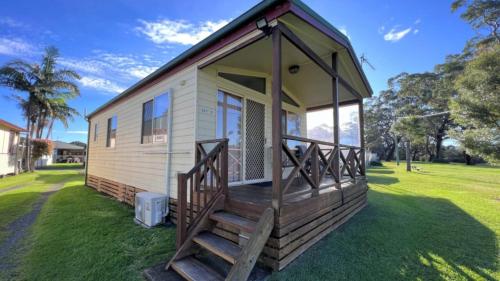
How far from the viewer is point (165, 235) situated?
3.87 meters

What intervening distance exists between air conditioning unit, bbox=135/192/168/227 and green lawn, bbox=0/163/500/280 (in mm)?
193

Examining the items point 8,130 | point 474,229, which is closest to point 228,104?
point 474,229

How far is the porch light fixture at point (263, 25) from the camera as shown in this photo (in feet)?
8.98

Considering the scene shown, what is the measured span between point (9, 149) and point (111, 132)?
42.9 ft

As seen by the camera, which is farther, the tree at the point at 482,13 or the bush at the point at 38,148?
the bush at the point at 38,148

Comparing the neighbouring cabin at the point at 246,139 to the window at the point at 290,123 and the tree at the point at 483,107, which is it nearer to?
the window at the point at 290,123

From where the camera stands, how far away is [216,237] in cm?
292

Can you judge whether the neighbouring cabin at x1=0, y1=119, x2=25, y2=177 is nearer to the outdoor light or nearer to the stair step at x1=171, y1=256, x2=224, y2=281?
the stair step at x1=171, y1=256, x2=224, y2=281

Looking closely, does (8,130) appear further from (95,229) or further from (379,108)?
(379,108)

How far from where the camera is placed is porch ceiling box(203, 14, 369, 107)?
371 centimetres

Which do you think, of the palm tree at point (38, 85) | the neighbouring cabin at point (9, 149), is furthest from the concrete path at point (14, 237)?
the palm tree at point (38, 85)

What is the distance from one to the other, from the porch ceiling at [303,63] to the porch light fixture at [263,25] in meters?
0.28

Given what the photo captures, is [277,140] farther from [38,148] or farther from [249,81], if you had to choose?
[38,148]

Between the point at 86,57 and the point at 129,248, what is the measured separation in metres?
16.4
